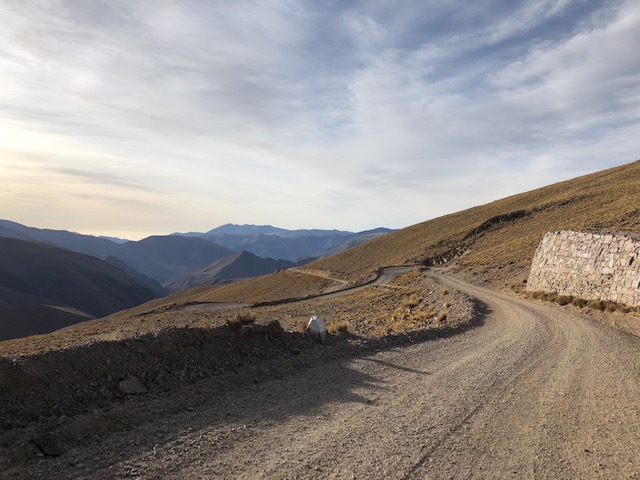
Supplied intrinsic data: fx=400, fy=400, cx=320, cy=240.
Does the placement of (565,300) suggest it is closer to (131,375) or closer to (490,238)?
(131,375)

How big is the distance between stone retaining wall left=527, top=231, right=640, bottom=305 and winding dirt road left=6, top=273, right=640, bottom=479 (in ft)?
37.4

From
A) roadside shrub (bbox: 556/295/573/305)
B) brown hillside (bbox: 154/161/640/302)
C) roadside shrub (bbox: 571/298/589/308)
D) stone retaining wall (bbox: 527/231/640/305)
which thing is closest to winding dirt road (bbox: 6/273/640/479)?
stone retaining wall (bbox: 527/231/640/305)

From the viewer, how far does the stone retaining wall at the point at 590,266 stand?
2062 centimetres

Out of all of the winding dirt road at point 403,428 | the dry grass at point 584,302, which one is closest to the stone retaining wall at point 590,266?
the dry grass at point 584,302

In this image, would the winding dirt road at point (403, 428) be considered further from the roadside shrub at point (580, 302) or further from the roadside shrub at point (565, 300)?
the roadside shrub at point (565, 300)

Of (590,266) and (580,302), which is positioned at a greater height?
(590,266)

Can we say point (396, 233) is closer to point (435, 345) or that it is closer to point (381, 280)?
point (381, 280)

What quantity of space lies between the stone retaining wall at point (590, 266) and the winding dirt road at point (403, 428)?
37.4 ft

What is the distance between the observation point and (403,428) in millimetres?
6785

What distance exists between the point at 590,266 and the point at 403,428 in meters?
23.1

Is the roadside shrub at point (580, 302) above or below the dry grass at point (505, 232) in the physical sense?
below

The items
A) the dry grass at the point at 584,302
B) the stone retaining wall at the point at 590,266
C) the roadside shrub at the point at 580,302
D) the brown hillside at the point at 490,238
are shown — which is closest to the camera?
the dry grass at the point at 584,302

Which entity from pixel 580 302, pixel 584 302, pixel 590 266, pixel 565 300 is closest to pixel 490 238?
pixel 590 266

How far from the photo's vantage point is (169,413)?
705 cm
